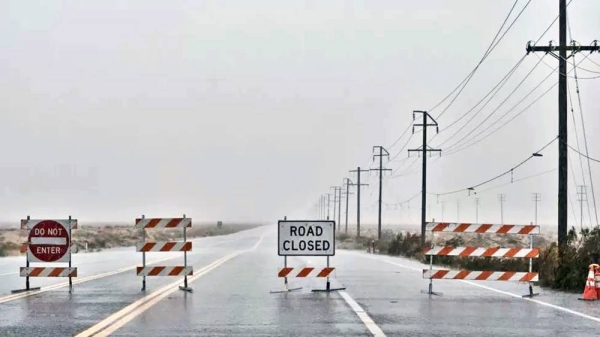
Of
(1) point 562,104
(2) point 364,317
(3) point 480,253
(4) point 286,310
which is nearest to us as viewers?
(2) point 364,317

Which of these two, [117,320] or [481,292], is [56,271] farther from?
[481,292]

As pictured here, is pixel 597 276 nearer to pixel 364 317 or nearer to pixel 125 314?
pixel 364 317

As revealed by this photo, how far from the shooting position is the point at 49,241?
60.6 ft

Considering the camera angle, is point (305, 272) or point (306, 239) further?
point (306, 239)

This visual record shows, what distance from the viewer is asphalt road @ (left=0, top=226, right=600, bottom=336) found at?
38.9 ft

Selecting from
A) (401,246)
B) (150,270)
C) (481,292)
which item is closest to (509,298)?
(481,292)

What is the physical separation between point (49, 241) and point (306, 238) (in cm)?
594

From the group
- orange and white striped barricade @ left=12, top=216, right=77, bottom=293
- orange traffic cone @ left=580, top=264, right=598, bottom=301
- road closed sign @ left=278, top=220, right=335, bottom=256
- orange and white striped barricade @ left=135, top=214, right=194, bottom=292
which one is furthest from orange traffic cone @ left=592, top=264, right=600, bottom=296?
orange and white striped barricade @ left=12, top=216, right=77, bottom=293

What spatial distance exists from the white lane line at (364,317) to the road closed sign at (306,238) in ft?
5.69

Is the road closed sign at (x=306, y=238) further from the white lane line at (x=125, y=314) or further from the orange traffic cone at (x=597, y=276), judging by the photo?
the orange traffic cone at (x=597, y=276)

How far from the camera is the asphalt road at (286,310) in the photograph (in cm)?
1186

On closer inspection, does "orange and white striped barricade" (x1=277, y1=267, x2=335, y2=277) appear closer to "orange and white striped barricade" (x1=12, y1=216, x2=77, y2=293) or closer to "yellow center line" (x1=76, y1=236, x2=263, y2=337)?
"yellow center line" (x1=76, y1=236, x2=263, y2=337)

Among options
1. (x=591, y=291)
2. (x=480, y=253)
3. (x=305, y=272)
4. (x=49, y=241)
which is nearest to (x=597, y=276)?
(x=591, y=291)

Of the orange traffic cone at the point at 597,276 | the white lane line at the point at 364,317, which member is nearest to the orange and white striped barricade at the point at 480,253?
the orange traffic cone at the point at 597,276
